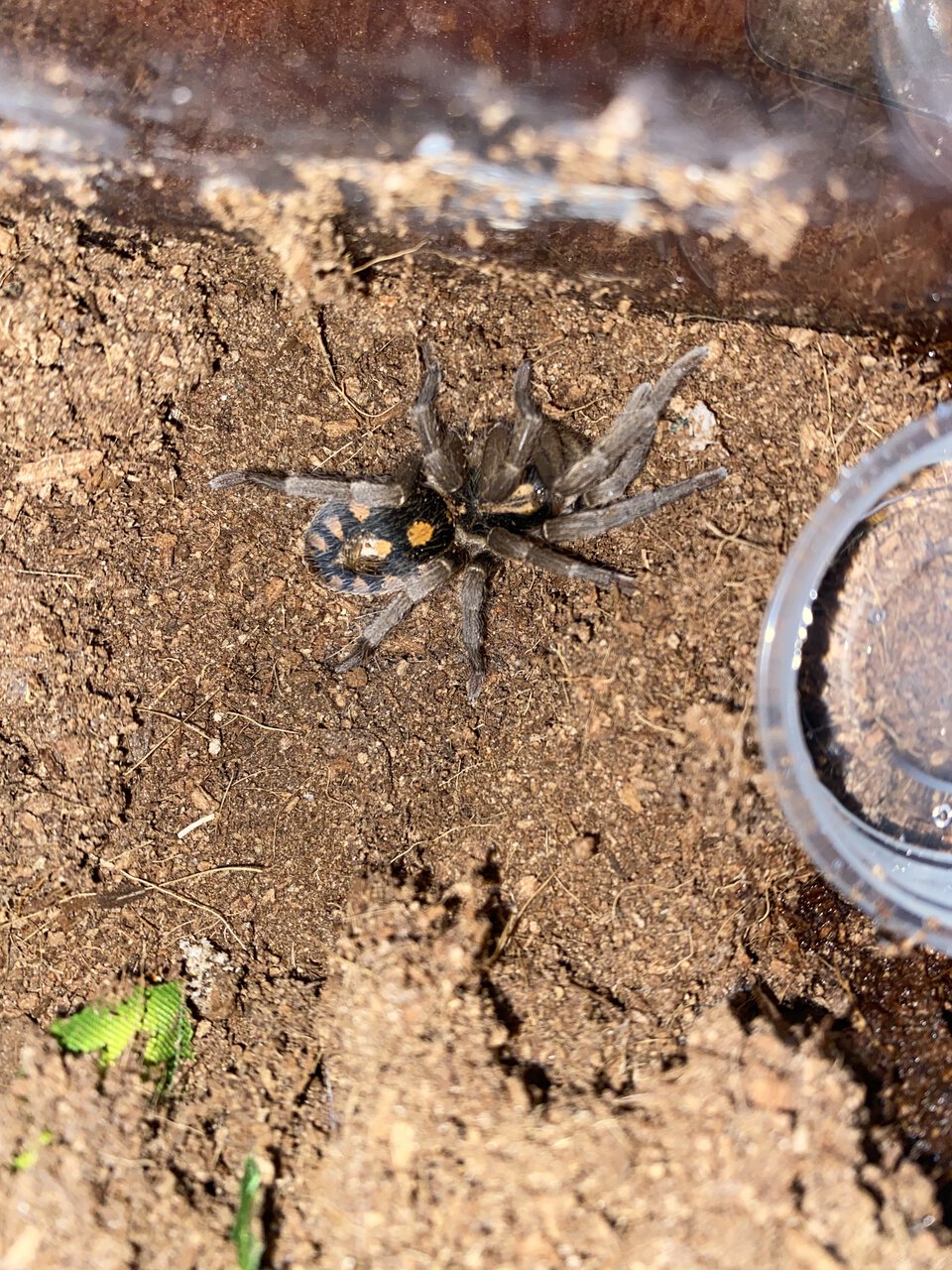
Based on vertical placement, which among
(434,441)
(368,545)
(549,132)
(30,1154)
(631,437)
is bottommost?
(30,1154)

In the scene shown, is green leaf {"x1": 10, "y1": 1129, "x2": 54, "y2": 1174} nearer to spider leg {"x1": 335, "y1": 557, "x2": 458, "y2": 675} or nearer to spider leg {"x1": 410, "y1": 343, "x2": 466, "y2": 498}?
spider leg {"x1": 335, "y1": 557, "x2": 458, "y2": 675}

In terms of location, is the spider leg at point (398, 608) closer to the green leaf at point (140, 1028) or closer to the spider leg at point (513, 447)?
the spider leg at point (513, 447)

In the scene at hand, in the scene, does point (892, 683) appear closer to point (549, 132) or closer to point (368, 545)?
point (368, 545)

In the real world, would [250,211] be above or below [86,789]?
above

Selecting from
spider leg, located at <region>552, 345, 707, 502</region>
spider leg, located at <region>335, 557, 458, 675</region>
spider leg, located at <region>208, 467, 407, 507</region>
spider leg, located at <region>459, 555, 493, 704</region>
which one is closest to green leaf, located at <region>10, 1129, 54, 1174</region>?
spider leg, located at <region>335, 557, 458, 675</region>

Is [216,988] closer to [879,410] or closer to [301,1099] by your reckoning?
[301,1099]

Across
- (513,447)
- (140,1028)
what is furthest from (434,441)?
(140,1028)

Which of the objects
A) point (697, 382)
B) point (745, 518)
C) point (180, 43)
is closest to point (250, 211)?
point (180, 43)
